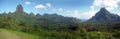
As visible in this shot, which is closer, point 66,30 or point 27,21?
point 66,30

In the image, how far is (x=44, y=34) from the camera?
47.5 m

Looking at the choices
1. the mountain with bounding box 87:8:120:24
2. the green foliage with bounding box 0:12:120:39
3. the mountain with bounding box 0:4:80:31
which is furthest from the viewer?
the mountain with bounding box 87:8:120:24

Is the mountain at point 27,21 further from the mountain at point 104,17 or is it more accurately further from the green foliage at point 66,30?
the mountain at point 104,17

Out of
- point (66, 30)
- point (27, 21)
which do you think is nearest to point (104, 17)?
point (27, 21)

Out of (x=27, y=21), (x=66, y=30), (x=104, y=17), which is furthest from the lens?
(x=104, y=17)

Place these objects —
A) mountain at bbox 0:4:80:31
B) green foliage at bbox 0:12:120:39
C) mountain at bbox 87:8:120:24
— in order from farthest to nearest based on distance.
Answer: mountain at bbox 87:8:120:24 < mountain at bbox 0:4:80:31 < green foliage at bbox 0:12:120:39

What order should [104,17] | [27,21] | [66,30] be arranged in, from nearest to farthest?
1. [66,30]
2. [27,21]
3. [104,17]

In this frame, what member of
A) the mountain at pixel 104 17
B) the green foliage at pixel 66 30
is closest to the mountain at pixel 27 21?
the green foliage at pixel 66 30

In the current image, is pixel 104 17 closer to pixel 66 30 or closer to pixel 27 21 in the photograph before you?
pixel 27 21

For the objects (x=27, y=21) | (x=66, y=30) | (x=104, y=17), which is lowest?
(x=66, y=30)

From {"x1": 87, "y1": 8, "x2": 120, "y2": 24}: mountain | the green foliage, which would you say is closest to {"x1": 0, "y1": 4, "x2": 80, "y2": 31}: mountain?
the green foliage

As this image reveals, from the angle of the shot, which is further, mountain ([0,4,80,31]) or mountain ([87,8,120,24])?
mountain ([87,8,120,24])

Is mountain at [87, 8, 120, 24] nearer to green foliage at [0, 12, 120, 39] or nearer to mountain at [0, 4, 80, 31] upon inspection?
mountain at [0, 4, 80, 31]

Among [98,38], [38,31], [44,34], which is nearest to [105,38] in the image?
[98,38]
